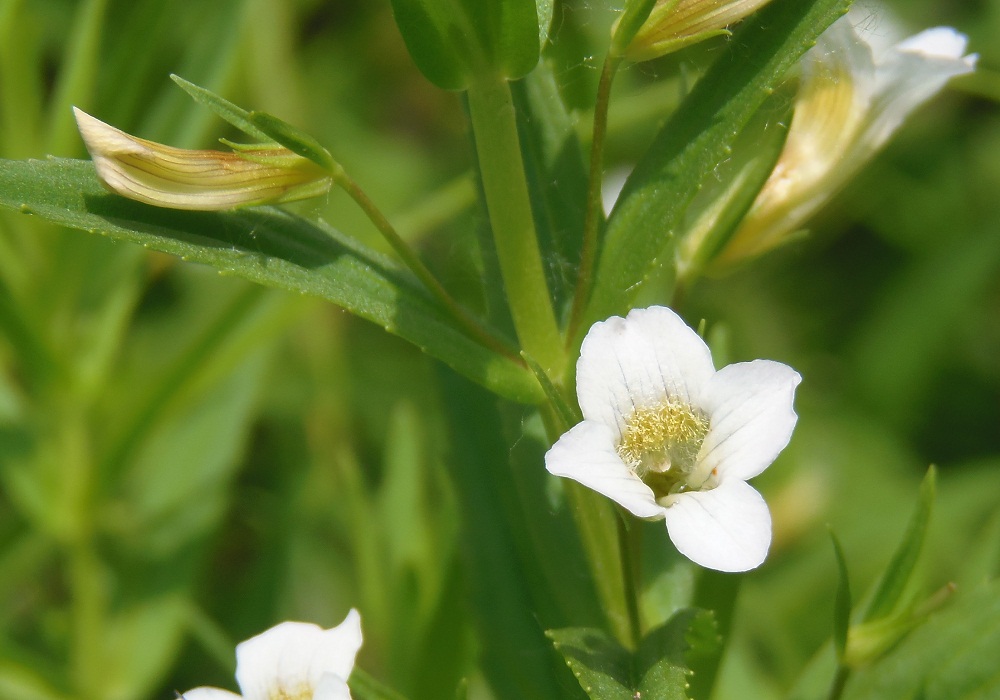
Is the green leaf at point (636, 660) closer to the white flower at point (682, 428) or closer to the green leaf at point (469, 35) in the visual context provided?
the white flower at point (682, 428)

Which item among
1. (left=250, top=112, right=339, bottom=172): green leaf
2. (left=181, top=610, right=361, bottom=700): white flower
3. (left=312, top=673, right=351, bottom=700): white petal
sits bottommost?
(left=312, top=673, right=351, bottom=700): white petal

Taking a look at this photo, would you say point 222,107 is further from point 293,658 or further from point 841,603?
point 841,603

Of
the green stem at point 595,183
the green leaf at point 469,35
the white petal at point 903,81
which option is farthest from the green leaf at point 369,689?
the white petal at point 903,81

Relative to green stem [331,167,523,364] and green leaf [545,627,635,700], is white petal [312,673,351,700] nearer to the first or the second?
green leaf [545,627,635,700]

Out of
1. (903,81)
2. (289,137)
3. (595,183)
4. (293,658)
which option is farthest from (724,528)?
(903,81)

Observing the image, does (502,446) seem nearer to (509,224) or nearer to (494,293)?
(494,293)

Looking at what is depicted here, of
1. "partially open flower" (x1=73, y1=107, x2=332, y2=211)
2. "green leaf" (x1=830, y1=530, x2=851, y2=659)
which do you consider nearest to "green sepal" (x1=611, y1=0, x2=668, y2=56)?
"partially open flower" (x1=73, y1=107, x2=332, y2=211)

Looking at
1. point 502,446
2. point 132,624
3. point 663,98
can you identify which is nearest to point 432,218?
point 663,98

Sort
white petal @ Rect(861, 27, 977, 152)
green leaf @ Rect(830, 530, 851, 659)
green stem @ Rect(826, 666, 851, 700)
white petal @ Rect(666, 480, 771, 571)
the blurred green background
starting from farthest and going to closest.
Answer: the blurred green background < white petal @ Rect(861, 27, 977, 152) < green stem @ Rect(826, 666, 851, 700) < green leaf @ Rect(830, 530, 851, 659) < white petal @ Rect(666, 480, 771, 571)
